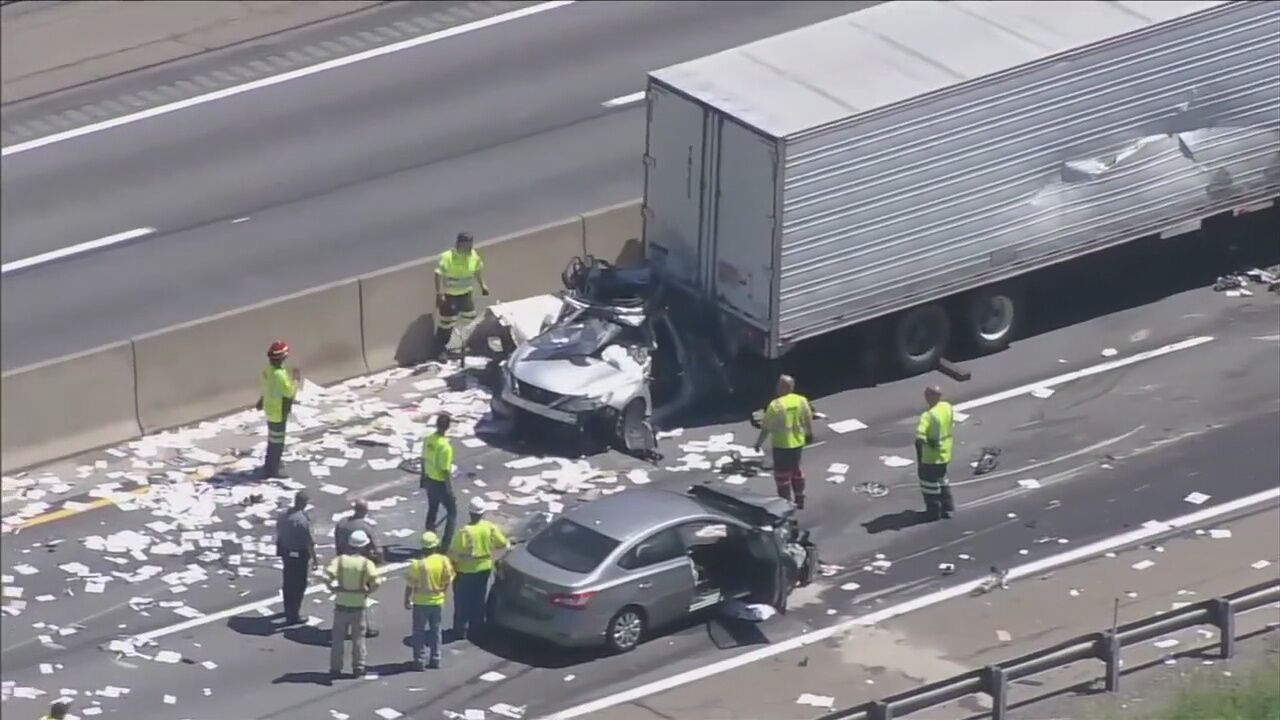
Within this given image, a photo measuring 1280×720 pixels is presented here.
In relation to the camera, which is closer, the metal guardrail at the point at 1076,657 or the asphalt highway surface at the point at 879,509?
the metal guardrail at the point at 1076,657

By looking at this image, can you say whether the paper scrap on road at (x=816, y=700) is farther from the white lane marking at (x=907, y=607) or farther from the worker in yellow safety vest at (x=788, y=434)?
the worker in yellow safety vest at (x=788, y=434)

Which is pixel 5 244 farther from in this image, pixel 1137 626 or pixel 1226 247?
pixel 1137 626

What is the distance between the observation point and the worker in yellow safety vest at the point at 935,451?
2619 cm

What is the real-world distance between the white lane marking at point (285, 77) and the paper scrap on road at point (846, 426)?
42.5ft

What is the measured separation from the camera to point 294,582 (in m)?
25.0

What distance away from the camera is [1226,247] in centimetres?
3216

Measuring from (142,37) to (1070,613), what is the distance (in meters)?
20.5

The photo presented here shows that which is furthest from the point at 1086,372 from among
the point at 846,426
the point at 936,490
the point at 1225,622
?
the point at 1225,622

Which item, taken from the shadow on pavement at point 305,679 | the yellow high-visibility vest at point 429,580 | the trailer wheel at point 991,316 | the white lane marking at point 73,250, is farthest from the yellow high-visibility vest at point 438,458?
the white lane marking at point 73,250

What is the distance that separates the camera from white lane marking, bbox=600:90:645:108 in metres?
37.2

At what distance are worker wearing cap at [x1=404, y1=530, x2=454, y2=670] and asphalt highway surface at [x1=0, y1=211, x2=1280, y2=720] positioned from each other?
29 centimetres

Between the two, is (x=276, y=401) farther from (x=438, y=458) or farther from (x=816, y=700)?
(x=816, y=700)

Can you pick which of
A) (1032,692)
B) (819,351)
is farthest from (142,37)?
(1032,692)

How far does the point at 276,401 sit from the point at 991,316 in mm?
8067
